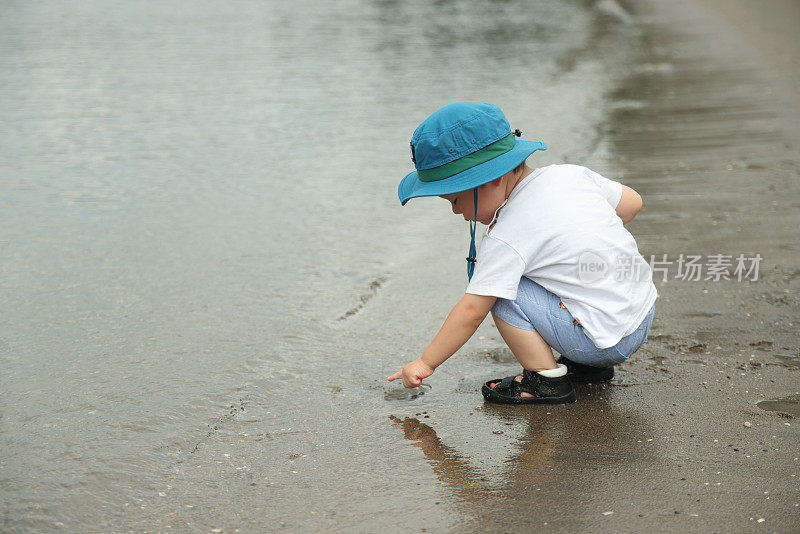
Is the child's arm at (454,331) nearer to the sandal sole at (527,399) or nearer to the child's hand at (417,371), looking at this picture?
the child's hand at (417,371)

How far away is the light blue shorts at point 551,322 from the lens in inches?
110

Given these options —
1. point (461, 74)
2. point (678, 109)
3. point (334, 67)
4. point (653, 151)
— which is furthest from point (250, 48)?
point (653, 151)

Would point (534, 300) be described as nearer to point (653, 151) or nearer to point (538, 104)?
point (653, 151)

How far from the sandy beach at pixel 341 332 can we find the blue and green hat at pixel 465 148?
84cm

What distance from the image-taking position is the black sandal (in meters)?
2.95

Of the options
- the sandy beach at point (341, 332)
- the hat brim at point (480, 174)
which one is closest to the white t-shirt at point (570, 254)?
the hat brim at point (480, 174)

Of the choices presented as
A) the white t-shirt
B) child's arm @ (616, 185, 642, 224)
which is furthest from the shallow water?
child's arm @ (616, 185, 642, 224)

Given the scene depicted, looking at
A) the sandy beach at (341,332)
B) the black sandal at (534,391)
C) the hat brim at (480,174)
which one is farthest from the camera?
the black sandal at (534,391)

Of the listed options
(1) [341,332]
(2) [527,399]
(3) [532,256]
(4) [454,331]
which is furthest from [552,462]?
(1) [341,332]

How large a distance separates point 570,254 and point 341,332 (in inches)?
52.5

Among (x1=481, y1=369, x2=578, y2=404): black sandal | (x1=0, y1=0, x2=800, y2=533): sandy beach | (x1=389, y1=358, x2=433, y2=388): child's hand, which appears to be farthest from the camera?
(x1=481, y1=369, x2=578, y2=404): black sandal

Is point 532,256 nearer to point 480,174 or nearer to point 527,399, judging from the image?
point 480,174

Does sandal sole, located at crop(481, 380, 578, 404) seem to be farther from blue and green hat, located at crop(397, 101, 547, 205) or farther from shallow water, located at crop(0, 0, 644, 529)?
blue and green hat, located at crop(397, 101, 547, 205)

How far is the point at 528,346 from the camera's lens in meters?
2.87
